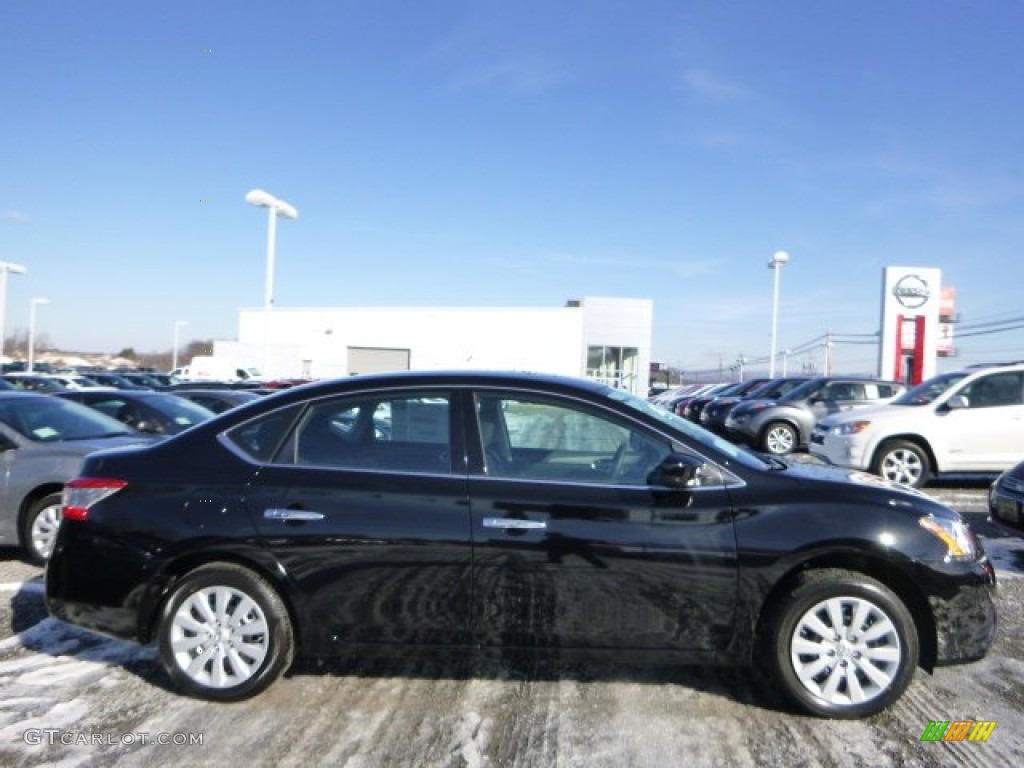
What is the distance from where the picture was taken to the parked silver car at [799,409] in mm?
14961

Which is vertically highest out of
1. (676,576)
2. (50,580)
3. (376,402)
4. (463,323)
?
(463,323)

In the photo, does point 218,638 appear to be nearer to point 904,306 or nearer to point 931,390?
point 931,390

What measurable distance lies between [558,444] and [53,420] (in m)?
5.22

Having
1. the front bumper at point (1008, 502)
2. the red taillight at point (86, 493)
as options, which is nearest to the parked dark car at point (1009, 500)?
the front bumper at point (1008, 502)

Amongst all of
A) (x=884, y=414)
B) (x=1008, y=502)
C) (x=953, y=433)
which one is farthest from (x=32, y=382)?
(x=1008, y=502)

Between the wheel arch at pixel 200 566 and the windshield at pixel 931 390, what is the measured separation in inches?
375

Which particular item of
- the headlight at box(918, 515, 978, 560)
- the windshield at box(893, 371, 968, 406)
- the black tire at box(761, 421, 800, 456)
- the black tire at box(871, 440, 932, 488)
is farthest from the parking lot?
the black tire at box(761, 421, 800, 456)

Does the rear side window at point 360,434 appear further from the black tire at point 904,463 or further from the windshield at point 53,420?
the black tire at point 904,463

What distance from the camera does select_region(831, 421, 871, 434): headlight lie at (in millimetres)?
10495

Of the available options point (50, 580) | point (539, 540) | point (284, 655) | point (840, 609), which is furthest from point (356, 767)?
point (840, 609)

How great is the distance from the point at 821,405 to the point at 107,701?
1414 cm

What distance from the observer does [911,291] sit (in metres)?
27.5

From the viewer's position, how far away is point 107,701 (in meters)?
3.82

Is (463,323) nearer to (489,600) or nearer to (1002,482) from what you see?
(1002,482)
